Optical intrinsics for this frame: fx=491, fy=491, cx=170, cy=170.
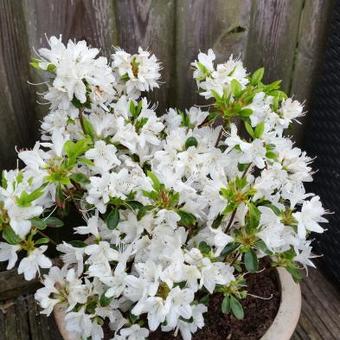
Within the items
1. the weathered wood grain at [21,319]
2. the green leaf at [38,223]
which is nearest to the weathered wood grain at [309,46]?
the green leaf at [38,223]

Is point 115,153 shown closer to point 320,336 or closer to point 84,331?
point 84,331

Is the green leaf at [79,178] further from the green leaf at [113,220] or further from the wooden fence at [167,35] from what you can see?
the wooden fence at [167,35]

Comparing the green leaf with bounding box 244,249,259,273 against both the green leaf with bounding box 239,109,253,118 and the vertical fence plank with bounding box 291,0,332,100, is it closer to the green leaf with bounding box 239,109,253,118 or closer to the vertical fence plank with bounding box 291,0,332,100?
the green leaf with bounding box 239,109,253,118

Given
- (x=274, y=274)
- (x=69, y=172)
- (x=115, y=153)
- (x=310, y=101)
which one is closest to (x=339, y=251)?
(x=274, y=274)

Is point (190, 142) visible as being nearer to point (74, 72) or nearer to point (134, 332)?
point (74, 72)

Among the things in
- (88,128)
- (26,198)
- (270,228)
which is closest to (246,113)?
(270,228)

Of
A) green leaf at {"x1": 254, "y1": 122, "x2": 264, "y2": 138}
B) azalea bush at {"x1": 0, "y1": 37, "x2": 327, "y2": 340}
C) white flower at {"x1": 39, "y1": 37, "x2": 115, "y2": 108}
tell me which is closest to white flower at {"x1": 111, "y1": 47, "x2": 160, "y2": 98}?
azalea bush at {"x1": 0, "y1": 37, "x2": 327, "y2": 340}
